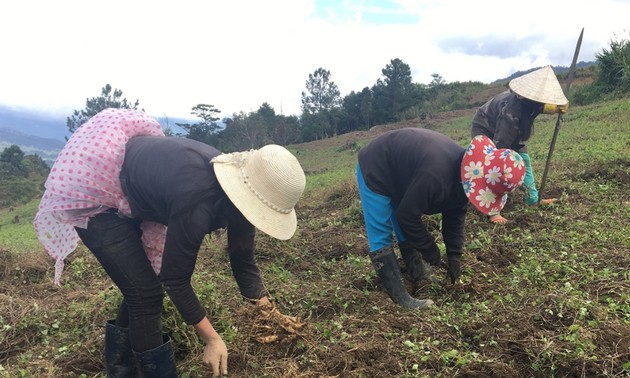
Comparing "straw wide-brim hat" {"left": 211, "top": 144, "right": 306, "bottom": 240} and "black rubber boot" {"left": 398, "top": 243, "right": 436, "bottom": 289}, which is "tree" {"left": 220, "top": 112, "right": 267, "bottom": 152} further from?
"straw wide-brim hat" {"left": 211, "top": 144, "right": 306, "bottom": 240}

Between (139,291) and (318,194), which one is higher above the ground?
(139,291)

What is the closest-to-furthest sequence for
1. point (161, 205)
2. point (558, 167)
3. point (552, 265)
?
point (161, 205)
point (552, 265)
point (558, 167)

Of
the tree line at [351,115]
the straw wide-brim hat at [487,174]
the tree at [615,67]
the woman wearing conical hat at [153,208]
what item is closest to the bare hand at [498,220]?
the straw wide-brim hat at [487,174]

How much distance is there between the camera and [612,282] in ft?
9.20

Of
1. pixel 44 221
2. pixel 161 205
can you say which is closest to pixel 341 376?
pixel 161 205

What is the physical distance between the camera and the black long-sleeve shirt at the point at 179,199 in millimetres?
1835

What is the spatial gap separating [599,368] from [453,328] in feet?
2.40

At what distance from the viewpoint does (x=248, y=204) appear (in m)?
1.88

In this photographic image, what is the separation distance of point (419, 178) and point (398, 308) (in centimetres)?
88

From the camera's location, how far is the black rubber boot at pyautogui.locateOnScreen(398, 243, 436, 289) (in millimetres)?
3254

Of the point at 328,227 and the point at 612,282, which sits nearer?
the point at 612,282

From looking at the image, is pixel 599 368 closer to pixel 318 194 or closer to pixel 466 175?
pixel 466 175

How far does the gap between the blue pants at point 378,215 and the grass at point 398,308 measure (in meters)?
0.39

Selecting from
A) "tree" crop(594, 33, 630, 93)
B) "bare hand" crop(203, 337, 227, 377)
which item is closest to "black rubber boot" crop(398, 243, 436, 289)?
"bare hand" crop(203, 337, 227, 377)
